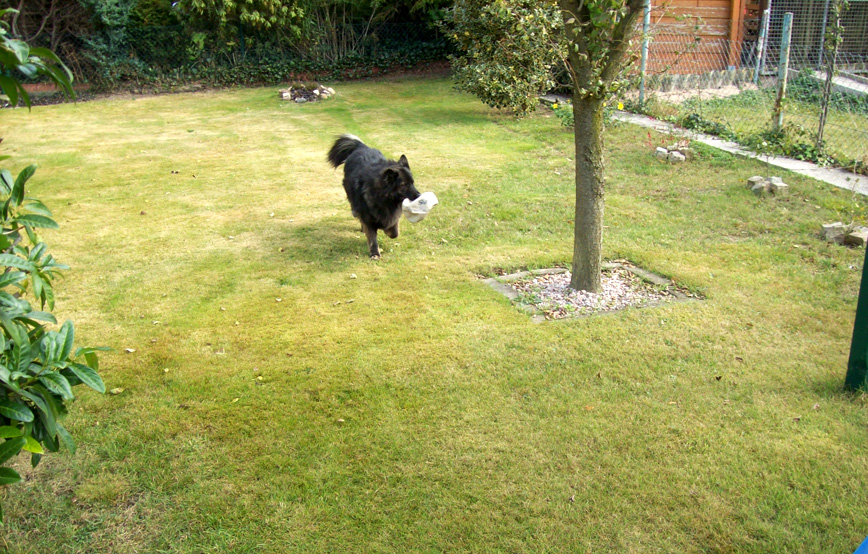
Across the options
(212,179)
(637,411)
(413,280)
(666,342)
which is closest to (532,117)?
(212,179)

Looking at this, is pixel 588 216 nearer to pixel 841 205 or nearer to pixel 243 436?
pixel 243 436

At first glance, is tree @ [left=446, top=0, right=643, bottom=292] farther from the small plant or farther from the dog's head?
the small plant

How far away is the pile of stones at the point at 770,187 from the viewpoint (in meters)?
7.64

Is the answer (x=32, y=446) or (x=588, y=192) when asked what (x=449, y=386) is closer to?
(x=588, y=192)

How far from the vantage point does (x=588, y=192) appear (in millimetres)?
5070

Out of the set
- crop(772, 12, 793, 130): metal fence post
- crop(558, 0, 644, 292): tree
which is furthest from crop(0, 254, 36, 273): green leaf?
crop(772, 12, 793, 130): metal fence post

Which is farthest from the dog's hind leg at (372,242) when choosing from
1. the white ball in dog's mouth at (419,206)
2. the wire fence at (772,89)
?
the wire fence at (772,89)

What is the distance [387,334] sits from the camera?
189 inches

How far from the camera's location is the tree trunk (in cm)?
489

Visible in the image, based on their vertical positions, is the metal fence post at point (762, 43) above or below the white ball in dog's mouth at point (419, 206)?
above

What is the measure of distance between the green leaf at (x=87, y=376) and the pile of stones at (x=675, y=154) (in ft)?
28.7

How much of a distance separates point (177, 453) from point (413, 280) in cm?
281

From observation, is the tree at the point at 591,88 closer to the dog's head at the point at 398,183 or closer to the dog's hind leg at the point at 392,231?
the dog's head at the point at 398,183

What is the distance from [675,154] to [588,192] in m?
4.95
